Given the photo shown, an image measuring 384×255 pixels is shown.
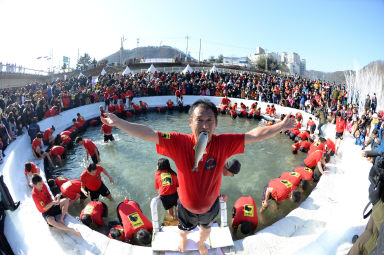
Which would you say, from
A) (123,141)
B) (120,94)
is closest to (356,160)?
(123,141)

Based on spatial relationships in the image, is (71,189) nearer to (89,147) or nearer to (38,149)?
(89,147)

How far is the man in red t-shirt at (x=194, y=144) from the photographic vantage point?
1.76 metres

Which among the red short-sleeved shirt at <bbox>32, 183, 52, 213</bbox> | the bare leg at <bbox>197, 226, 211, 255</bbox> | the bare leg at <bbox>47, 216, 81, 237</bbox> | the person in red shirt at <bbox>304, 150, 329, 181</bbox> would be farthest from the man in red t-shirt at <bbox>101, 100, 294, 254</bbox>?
the person in red shirt at <bbox>304, 150, 329, 181</bbox>

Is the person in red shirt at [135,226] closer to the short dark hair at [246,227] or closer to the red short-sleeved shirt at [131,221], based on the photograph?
the red short-sleeved shirt at [131,221]

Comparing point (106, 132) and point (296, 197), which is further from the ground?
point (106, 132)

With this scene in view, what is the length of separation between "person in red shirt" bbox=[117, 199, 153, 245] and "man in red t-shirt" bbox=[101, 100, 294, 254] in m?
2.10

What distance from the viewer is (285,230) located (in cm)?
400

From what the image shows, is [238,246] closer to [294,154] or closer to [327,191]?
[327,191]

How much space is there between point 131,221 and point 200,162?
290 cm

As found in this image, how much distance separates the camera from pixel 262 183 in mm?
7156

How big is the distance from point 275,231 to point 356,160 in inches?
156

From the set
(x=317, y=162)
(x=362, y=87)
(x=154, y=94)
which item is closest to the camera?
(x=317, y=162)

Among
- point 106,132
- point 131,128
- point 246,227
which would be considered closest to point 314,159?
point 246,227

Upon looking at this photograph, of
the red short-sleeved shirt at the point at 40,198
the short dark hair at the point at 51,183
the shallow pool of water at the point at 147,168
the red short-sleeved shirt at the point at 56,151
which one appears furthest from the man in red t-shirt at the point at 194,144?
the red short-sleeved shirt at the point at 56,151
